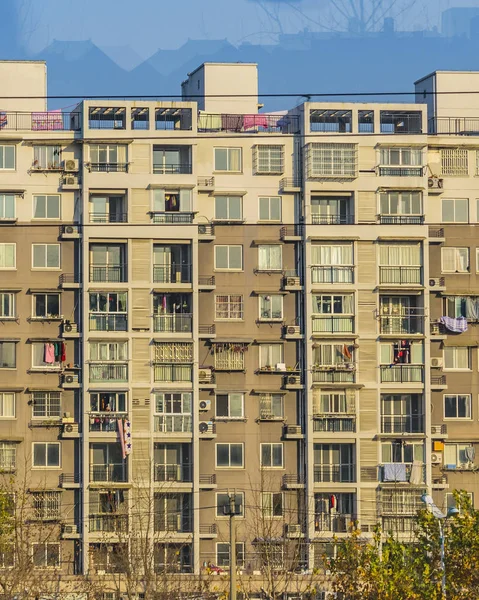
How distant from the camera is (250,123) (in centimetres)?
6762

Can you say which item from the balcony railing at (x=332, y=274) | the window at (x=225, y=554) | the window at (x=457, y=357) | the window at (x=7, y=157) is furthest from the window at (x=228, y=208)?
the window at (x=225, y=554)

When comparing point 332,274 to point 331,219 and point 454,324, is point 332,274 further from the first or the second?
point 454,324

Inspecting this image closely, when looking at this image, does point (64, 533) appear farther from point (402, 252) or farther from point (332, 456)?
point (402, 252)

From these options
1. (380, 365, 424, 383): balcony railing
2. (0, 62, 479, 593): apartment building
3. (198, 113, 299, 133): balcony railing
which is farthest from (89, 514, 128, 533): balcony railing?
(198, 113, 299, 133): balcony railing

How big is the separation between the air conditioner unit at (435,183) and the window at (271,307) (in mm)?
7794

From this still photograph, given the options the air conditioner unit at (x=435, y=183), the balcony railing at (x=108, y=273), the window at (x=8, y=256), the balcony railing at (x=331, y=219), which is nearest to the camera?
the balcony railing at (x=108, y=273)

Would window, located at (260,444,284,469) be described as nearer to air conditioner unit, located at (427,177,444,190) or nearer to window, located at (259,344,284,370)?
window, located at (259,344,284,370)

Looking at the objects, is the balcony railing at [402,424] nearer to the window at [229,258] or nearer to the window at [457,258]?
the window at [457,258]

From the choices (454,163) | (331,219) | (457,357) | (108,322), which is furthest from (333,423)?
(454,163)

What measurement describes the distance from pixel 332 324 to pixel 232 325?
408cm

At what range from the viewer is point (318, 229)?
65938 millimetres

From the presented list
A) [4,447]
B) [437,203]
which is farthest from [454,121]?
[4,447]

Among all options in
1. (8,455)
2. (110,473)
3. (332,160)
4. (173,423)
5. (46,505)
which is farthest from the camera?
(332,160)

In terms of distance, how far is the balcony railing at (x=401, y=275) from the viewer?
6606 cm
